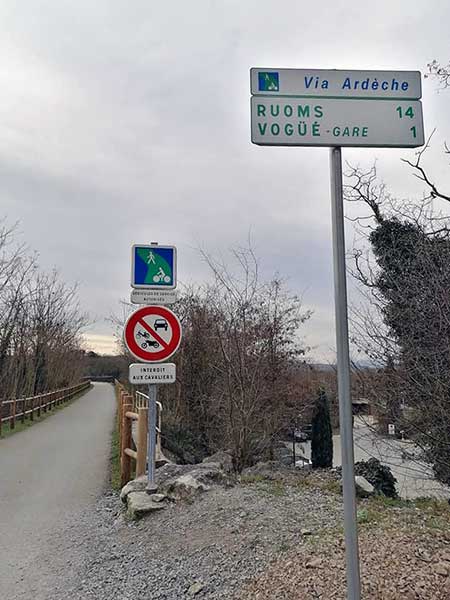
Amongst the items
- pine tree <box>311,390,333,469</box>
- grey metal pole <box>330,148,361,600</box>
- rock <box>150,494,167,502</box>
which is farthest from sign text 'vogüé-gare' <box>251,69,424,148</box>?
pine tree <box>311,390,333,469</box>

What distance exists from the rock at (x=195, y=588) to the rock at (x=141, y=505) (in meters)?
1.56

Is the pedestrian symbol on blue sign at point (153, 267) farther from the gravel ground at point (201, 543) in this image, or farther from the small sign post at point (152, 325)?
the gravel ground at point (201, 543)

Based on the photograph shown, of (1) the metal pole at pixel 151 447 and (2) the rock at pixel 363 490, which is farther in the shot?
(1) the metal pole at pixel 151 447

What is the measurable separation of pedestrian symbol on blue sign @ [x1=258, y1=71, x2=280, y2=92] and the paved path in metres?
3.39

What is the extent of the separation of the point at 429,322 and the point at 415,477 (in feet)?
5.43

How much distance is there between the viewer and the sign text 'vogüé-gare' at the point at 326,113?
2.16 m

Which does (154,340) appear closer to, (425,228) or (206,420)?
(425,228)

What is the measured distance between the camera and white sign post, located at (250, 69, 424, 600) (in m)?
2.16

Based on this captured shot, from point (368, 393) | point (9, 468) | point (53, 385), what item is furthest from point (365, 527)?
point (53, 385)

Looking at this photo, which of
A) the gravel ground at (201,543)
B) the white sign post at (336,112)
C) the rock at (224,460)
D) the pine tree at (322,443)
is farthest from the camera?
the pine tree at (322,443)

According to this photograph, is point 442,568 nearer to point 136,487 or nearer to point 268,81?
point 268,81

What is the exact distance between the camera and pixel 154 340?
514 centimetres

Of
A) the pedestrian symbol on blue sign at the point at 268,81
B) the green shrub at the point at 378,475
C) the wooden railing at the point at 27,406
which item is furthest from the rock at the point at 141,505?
the wooden railing at the point at 27,406

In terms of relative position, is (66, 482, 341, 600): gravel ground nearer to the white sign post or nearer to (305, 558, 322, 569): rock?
(305, 558, 322, 569): rock
